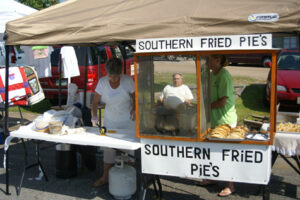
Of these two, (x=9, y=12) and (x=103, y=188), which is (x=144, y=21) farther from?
(x=9, y=12)

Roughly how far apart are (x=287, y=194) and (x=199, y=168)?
5.00 ft

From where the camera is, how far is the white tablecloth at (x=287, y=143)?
3.99m

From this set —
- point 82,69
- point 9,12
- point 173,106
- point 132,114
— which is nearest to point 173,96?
point 173,106

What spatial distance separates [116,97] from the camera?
461 centimetres

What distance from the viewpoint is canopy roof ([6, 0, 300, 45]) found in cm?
346

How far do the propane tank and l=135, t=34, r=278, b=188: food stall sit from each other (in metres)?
0.52

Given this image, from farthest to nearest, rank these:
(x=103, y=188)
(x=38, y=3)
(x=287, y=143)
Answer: (x=38, y=3)
(x=103, y=188)
(x=287, y=143)

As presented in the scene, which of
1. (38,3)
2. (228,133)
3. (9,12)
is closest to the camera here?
(228,133)

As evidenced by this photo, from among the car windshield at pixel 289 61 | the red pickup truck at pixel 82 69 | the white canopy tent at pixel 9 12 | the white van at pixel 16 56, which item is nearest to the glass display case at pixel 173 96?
the white canopy tent at pixel 9 12

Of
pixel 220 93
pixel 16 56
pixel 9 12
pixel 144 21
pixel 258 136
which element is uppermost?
pixel 9 12

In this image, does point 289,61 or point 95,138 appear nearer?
point 95,138

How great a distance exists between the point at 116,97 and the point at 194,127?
1266 mm

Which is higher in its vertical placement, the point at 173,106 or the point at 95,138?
the point at 173,106

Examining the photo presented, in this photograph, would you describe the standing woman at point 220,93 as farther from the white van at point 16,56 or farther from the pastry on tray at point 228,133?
the white van at point 16,56
